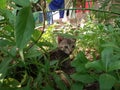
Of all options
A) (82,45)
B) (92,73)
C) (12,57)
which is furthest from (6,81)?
(82,45)

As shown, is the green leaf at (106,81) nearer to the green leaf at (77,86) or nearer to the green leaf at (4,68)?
the green leaf at (77,86)

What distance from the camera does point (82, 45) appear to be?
3.23 feet

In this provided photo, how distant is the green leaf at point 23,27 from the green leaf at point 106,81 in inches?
8.4

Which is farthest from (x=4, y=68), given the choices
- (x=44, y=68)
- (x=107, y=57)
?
(x=107, y=57)

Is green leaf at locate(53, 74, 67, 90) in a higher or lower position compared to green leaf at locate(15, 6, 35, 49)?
lower

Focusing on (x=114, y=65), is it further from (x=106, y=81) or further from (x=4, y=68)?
(x=4, y=68)

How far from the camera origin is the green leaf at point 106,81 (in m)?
0.53

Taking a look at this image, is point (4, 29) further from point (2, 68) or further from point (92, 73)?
point (92, 73)

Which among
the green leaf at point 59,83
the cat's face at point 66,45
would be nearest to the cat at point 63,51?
the cat's face at point 66,45

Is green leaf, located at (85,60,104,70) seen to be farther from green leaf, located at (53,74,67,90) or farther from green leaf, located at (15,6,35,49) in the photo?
green leaf, located at (15,6,35,49)

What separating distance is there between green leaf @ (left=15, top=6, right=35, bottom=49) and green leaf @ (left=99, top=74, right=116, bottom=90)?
0.70 ft

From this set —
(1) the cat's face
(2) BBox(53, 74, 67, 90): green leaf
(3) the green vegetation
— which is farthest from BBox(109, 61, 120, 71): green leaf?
(1) the cat's face

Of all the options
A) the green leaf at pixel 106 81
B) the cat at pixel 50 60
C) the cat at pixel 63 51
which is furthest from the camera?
the cat at pixel 63 51

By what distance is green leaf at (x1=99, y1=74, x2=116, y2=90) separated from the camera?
527mm
